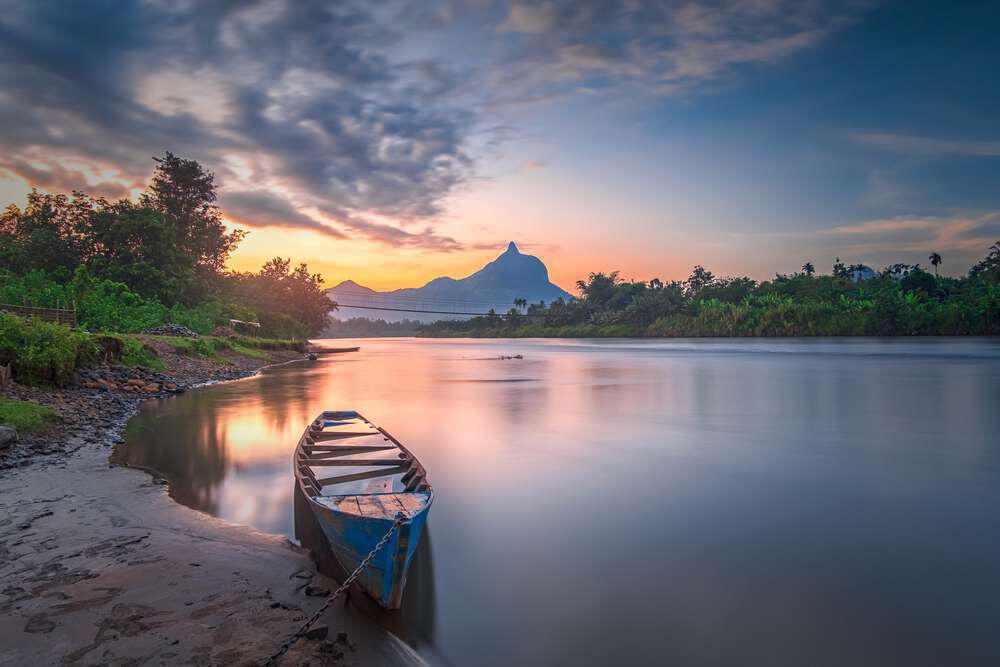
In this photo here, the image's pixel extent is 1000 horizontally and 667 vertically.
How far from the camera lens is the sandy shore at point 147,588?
11.8 feet

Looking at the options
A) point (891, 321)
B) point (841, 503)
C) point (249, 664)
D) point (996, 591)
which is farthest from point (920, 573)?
point (891, 321)

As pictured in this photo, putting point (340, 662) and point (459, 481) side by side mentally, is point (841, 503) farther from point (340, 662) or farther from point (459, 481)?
point (340, 662)

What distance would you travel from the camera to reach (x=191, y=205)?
5212cm

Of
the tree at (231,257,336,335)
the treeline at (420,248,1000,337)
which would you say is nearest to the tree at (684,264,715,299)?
the treeline at (420,248,1000,337)

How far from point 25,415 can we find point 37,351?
3.40 meters

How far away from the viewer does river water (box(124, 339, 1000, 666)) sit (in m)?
4.31

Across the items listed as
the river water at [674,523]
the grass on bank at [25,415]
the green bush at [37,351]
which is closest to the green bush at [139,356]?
the river water at [674,523]

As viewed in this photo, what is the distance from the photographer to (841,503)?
307 inches

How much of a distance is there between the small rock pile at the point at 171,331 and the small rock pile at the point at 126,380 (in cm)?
929

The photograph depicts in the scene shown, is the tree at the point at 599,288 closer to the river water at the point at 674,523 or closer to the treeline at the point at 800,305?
the treeline at the point at 800,305

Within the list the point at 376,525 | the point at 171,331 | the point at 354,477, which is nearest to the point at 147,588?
the point at 376,525

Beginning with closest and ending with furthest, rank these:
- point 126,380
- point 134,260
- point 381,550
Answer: point 381,550 < point 126,380 < point 134,260

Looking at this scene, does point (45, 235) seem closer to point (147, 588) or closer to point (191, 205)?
point (191, 205)

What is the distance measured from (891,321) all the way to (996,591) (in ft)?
299
